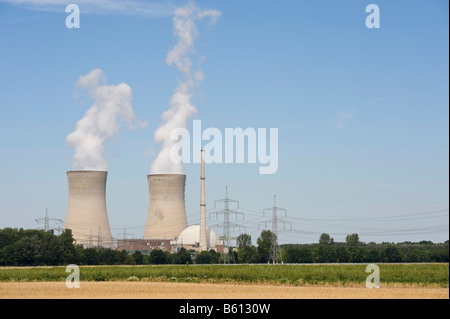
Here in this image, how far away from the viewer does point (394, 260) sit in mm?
63594

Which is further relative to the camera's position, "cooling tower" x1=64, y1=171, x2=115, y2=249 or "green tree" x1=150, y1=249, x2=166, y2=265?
"green tree" x1=150, y1=249, x2=166, y2=265

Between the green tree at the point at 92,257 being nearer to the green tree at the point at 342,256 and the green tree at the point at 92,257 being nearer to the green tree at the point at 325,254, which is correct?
the green tree at the point at 325,254

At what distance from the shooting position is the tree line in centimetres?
5606

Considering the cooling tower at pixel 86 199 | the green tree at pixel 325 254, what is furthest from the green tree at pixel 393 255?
the cooling tower at pixel 86 199

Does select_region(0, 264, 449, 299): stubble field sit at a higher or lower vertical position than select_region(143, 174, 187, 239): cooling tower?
lower

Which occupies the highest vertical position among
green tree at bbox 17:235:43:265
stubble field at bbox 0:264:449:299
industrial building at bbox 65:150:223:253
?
industrial building at bbox 65:150:223:253

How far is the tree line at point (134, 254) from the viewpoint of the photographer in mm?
56062

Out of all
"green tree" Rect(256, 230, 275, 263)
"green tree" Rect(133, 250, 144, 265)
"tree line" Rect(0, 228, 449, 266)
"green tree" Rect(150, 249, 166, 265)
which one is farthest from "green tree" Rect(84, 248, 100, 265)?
"green tree" Rect(256, 230, 275, 263)

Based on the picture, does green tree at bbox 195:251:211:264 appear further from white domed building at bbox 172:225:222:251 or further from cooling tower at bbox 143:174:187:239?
white domed building at bbox 172:225:222:251

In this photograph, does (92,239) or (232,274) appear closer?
(232,274)
